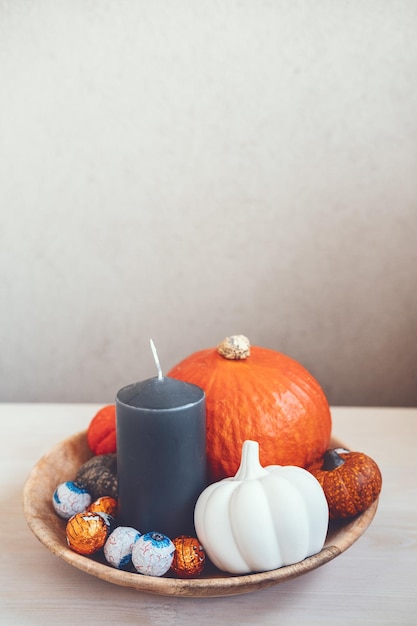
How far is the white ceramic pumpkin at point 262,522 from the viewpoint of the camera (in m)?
0.45

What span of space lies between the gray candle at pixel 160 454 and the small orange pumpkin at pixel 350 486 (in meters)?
0.13

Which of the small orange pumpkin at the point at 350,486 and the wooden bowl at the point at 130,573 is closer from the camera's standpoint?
the wooden bowl at the point at 130,573

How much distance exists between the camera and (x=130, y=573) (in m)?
0.44

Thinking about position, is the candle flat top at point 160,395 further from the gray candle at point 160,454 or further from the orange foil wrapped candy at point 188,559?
the orange foil wrapped candy at point 188,559

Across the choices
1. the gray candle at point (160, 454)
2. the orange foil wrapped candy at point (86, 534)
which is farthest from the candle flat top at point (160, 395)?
the orange foil wrapped candy at point (86, 534)

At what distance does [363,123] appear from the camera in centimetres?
116

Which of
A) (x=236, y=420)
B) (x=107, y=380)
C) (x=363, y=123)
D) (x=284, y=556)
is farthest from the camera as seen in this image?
(x=107, y=380)

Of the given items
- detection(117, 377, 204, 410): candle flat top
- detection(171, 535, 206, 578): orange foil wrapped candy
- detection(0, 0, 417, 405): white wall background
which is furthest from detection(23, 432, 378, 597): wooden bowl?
detection(0, 0, 417, 405): white wall background

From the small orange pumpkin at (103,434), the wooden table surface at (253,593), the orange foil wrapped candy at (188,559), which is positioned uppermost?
the small orange pumpkin at (103,434)

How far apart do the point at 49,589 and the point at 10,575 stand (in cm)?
5

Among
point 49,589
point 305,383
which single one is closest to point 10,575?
point 49,589

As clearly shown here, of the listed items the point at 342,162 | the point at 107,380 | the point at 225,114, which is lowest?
the point at 107,380

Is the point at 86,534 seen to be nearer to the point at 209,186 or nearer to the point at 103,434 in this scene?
the point at 103,434

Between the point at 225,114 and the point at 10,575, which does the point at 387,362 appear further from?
the point at 10,575
